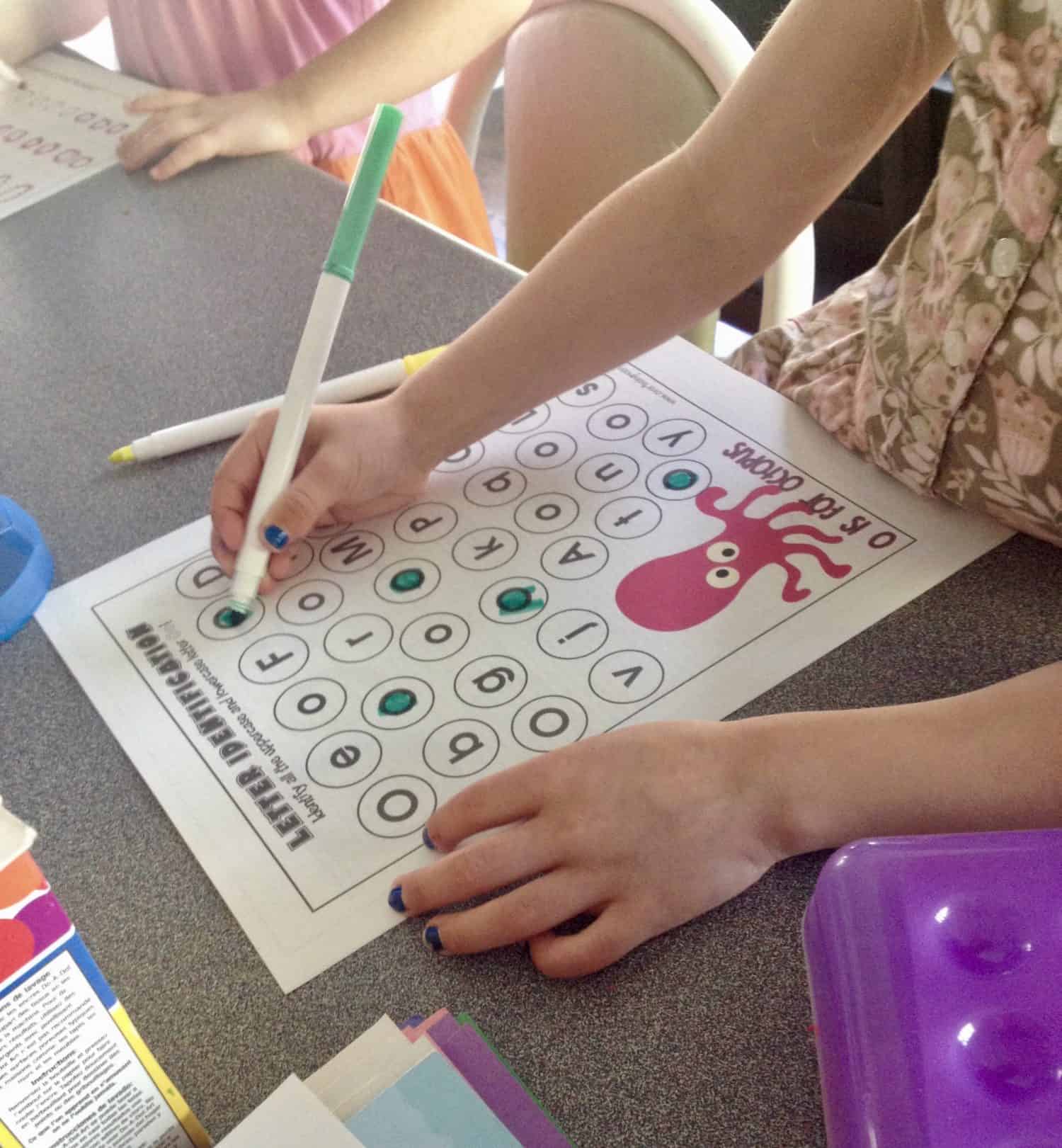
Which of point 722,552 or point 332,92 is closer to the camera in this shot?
point 722,552

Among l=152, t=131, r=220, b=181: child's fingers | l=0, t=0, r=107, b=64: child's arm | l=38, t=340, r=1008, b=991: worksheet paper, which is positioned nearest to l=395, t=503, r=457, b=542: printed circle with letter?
l=38, t=340, r=1008, b=991: worksheet paper

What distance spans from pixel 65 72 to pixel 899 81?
0.85m

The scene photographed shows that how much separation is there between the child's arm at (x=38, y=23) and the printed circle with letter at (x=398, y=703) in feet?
3.06

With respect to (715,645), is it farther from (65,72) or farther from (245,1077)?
(65,72)

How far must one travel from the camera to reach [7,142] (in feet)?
3.03

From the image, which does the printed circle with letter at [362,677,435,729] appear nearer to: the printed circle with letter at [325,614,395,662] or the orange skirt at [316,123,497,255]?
the printed circle with letter at [325,614,395,662]

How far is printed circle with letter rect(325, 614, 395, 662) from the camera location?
45 centimetres

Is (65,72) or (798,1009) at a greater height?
(65,72)

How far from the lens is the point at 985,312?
468mm

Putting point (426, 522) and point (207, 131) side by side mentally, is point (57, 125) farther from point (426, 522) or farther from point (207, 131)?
point (426, 522)

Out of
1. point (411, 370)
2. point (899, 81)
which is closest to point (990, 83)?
point (899, 81)

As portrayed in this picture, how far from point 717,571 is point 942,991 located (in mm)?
227

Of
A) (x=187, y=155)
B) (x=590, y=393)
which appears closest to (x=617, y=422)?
(x=590, y=393)

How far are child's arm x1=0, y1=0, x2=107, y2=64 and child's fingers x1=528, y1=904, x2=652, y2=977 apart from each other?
3.51 ft
